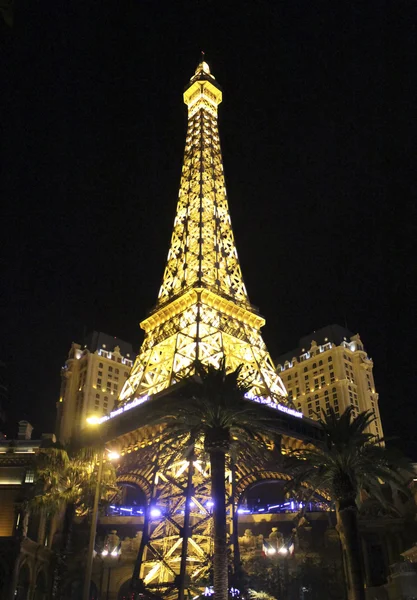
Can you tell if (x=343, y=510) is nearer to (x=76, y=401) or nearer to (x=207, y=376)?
(x=207, y=376)

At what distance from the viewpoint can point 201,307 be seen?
2773 inches

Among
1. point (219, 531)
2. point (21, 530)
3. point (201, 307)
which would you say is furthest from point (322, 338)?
point (219, 531)

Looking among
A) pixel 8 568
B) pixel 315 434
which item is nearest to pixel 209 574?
pixel 8 568

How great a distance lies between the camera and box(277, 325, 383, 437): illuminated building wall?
417 ft

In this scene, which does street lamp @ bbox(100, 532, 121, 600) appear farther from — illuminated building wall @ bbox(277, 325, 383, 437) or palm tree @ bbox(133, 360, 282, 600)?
illuminated building wall @ bbox(277, 325, 383, 437)

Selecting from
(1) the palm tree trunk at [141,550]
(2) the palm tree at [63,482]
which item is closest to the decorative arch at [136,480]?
(1) the palm tree trunk at [141,550]

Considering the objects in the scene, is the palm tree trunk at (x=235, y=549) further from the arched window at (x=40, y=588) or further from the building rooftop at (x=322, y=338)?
the building rooftop at (x=322, y=338)

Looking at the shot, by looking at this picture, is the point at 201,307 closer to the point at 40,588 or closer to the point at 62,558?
the point at 40,588

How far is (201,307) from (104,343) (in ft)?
240

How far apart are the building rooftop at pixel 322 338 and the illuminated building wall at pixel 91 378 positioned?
123 feet

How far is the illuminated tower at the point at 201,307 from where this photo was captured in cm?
6575

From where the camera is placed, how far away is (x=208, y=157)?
9388cm

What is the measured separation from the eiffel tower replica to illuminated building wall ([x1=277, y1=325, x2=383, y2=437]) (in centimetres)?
5503

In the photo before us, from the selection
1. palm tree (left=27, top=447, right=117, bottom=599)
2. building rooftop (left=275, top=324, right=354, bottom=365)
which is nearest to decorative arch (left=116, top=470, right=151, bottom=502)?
palm tree (left=27, top=447, right=117, bottom=599)
